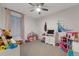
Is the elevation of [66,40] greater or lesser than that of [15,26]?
lesser

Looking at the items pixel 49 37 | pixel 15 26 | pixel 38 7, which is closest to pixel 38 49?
pixel 49 37

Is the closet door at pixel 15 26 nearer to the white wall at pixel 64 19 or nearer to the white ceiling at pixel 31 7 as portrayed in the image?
the white ceiling at pixel 31 7

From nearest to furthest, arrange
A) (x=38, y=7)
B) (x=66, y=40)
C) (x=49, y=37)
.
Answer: (x=38, y=7) → (x=49, y=37) → (x=66, y=40)

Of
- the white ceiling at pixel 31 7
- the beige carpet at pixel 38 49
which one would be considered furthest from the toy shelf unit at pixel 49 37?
the white ceiling at pixel 31 7

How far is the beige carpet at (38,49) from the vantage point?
1.01 m

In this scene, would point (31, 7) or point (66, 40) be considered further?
point (66, 40)

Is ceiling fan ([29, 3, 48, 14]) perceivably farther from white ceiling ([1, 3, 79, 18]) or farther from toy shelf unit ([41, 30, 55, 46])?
toy shelf unit ([41, 30, 55, 46])

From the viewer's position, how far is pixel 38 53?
1.01m

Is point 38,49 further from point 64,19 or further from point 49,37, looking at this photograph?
point 64,19

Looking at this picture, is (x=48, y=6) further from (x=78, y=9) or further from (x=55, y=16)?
(x=78, y=9)

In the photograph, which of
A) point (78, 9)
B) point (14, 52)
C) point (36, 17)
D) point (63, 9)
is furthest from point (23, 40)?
point (78, 9)

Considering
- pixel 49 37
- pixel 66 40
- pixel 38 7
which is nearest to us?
pixel 38 7

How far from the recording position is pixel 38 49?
3.45 ft

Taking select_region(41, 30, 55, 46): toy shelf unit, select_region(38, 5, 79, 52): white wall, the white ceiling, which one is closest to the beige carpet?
select_region(41, 30, 55, 46): toy shelf unit
